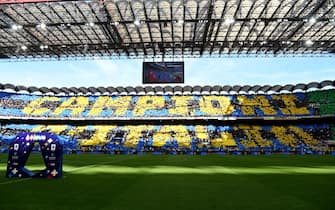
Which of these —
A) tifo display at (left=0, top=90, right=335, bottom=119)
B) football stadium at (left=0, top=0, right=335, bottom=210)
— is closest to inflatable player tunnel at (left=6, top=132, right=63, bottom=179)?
football stadium at (left=0, top=0, right=335, bottom=210)

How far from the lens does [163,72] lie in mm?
40250

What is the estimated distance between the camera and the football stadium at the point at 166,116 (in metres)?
11.4

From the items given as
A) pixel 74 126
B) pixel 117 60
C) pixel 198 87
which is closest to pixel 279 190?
pixel 117 60

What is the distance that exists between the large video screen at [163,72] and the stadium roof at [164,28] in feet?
8.72

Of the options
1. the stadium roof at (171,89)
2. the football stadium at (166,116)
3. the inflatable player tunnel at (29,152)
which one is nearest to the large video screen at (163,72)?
the football stadium at (166,116)

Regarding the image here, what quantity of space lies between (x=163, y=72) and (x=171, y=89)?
21775 millimetres

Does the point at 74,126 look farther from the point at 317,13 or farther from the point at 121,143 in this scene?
the point at 317,13

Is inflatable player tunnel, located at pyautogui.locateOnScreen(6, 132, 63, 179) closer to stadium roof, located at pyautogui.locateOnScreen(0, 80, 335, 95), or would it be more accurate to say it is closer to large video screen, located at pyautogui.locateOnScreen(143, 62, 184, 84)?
large video screen, located at pyautogui.locateOnScreen(143, 62, 184, 84)

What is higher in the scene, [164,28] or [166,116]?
[164,28]

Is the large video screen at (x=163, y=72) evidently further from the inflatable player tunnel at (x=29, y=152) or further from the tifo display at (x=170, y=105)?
the inflatable player tunnel at (x=29, y=152)

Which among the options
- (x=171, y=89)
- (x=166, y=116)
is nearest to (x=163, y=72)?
(x=166, y=116)

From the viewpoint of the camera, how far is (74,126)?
2457 inches

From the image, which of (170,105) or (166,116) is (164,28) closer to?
(166,116)

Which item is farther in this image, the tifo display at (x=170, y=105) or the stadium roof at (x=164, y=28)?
the tifo display at (x=170, y=105)
